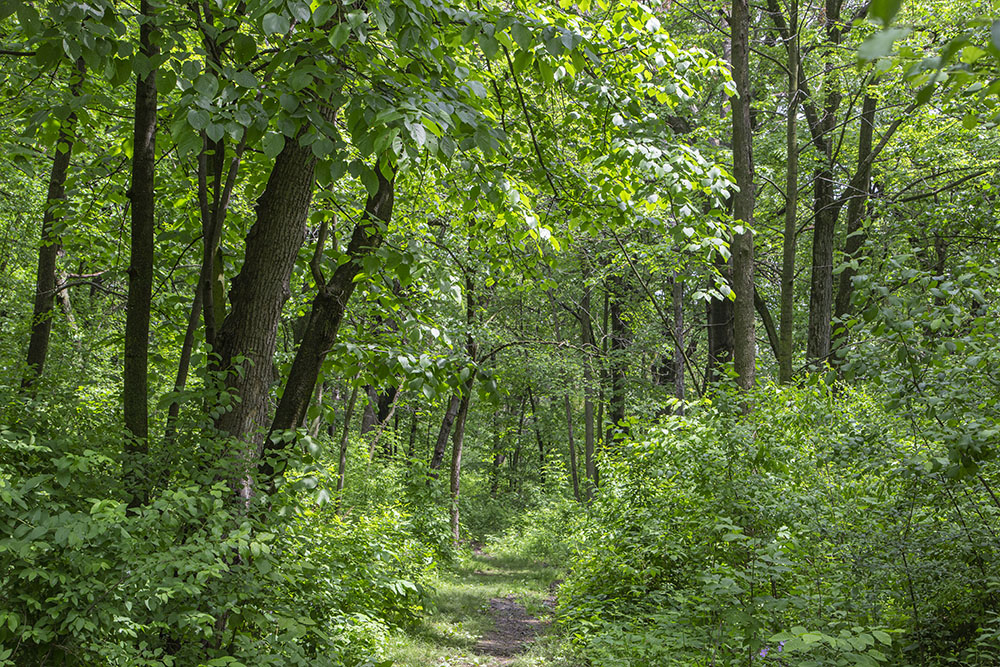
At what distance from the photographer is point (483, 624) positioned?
806 centimetres

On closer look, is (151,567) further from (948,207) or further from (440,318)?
(948,207)

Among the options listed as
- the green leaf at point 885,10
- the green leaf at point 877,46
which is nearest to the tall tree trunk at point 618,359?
the green leaf at point 877,46

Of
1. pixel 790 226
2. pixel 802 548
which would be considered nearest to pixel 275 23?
pixel 802 548

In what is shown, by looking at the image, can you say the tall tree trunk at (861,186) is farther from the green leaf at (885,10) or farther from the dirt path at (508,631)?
Answer: the green leaf at (885,10)

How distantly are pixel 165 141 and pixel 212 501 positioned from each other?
Result: 3021mm

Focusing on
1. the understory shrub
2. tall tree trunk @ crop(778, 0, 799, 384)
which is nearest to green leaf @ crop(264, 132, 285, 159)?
the understory shrub

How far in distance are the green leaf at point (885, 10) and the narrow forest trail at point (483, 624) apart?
19.3 feet

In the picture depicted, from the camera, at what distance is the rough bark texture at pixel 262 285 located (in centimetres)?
402

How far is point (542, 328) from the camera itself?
17953mm

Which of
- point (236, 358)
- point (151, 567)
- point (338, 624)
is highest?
point (236, 358)

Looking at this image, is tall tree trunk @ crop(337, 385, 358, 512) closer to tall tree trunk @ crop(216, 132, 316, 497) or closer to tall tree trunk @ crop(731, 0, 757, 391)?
tall tree trunk @ crop(216, 132, 316, 497)

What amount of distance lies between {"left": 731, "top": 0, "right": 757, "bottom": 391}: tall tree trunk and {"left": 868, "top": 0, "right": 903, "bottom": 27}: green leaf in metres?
5.57

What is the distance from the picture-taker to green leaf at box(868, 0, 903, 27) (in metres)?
0.92

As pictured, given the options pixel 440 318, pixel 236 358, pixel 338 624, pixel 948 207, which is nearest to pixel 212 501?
pixel 236 358
